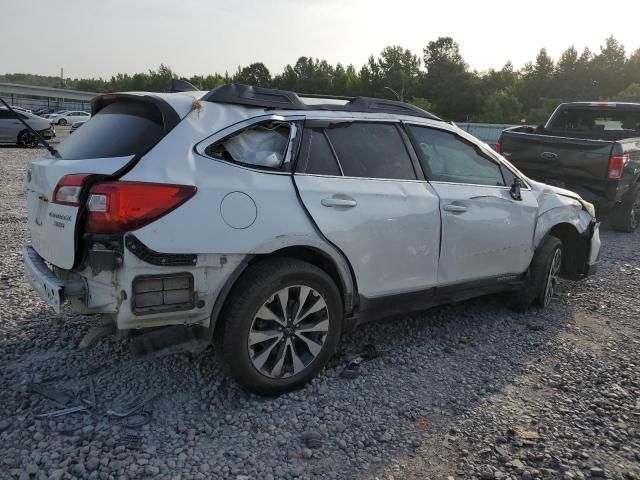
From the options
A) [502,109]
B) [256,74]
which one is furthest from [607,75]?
[256,74]

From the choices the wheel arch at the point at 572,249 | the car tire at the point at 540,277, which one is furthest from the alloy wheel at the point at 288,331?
the wheel arch at the point at 572,249

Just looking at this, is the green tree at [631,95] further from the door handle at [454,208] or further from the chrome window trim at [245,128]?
the chrome window trim at [245,128]

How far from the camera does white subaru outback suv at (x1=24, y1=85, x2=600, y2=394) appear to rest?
2.81 m

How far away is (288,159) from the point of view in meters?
3.30

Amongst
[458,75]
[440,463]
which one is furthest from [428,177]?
[458,75]

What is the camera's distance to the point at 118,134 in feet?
10.3

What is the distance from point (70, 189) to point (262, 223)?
3.33 ft

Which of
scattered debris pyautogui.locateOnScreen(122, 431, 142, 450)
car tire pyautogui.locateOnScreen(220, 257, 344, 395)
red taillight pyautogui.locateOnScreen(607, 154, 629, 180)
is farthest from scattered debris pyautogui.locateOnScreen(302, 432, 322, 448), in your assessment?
red taillight pyautogui.locateOnScreen(607, 154, 629, 180)

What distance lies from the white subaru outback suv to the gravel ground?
0.37 meters

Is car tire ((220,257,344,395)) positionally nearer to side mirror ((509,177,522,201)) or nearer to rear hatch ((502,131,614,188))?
side mirror ((509,177,522,201))

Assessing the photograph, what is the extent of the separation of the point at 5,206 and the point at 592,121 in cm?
997

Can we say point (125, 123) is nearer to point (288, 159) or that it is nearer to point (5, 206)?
point (288, 159)

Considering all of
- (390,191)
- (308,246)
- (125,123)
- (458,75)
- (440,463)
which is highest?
(458,75)

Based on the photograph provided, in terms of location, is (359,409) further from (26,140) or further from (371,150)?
(26,140)
